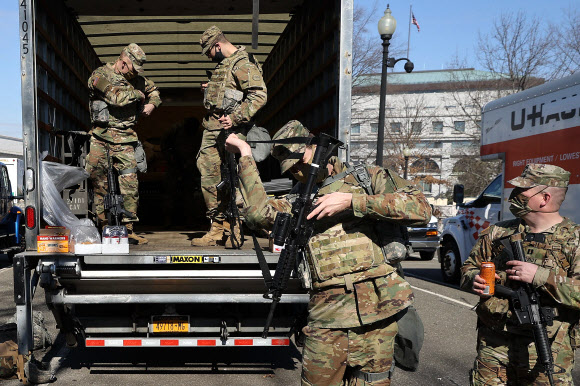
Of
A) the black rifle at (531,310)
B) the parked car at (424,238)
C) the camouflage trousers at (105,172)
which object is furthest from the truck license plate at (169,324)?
the parked car at (424,238)

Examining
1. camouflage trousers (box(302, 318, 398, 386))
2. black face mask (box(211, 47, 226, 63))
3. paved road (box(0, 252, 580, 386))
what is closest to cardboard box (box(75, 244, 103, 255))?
paved road (box(0, 252, 580, 386))

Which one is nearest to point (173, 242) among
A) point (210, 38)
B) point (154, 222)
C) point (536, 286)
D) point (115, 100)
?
point (115, 100)

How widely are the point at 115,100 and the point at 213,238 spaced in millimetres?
1756

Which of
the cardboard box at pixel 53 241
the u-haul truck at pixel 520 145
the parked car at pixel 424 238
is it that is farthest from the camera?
the parked car at pixel 424 238

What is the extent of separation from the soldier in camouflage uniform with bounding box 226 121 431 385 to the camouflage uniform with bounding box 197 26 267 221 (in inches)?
93.4

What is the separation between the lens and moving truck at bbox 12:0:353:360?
4.24 m

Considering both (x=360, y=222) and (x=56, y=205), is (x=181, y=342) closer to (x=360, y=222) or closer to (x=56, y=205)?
(x=56, y=205)

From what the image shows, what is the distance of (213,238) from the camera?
5328 mm

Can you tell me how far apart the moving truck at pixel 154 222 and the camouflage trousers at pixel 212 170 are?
1.56 ft

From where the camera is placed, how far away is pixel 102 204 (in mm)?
5703

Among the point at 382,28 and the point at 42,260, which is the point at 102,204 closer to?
the point at 42,260

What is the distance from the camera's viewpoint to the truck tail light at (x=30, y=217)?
4434mm

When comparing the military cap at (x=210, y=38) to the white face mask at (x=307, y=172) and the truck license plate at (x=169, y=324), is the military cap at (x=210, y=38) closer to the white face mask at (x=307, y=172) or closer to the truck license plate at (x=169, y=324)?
the truck license plate at (x=169, y=324)

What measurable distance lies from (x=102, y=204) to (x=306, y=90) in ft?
8.80
